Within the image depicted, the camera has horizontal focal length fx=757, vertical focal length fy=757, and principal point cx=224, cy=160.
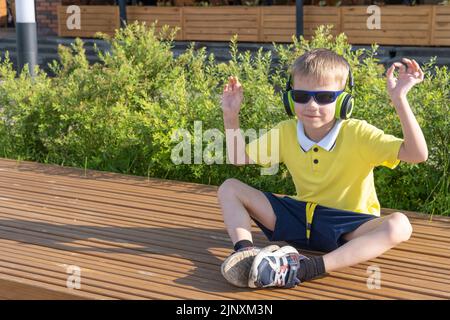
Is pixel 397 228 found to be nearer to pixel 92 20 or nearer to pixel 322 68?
→ pixel 322 68

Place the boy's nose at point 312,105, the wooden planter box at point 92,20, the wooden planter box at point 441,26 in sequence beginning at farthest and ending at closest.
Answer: the wooden planter box at point 92,20
the wooden planter box at point 441,26
the boy's nose at point 312,105

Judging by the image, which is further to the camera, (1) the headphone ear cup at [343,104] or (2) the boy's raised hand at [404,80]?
(1) the headphone ear cup at [343,104]

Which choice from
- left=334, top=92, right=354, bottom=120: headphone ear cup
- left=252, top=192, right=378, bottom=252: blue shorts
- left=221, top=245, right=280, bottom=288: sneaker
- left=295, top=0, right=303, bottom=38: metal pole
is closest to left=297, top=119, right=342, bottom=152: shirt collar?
left=334, top=92, right=354, bottom=120: headphone ear cup

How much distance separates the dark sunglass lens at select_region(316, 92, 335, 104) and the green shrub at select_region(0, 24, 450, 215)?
1.34 metres

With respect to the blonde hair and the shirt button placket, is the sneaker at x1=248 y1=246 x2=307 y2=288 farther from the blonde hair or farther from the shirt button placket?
the blonde hair

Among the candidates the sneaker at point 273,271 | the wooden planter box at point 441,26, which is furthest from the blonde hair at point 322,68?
the wooden planter box at point 441,26

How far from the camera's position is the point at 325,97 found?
3.09 meters

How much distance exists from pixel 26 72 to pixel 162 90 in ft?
4.66

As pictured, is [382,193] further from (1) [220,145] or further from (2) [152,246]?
(2) [152,246]

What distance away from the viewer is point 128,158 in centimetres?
501

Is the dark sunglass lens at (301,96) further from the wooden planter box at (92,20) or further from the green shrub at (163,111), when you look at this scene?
the wooden planter box at (92,20)

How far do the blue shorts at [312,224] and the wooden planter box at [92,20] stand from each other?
9812 mm

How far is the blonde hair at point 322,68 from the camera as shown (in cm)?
310

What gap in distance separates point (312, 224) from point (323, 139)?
363mm
